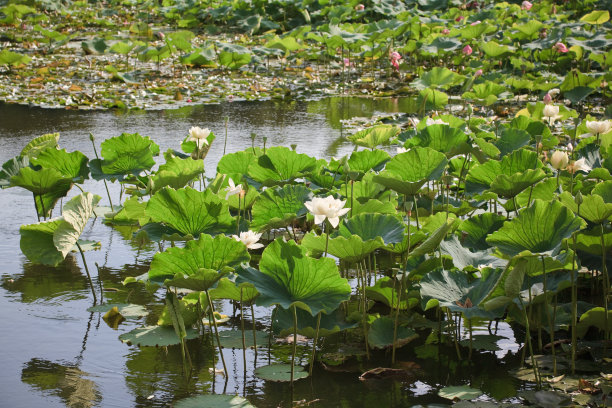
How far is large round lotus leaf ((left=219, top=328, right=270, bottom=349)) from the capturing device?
6.35 feet

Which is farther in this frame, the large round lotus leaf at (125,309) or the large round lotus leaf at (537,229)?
the large round lotus leaf at (125,309)

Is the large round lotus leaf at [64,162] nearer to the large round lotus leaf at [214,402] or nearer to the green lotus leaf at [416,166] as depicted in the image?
the green lotus leaf at [416,166]

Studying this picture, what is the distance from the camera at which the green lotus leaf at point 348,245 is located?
171 centimetres

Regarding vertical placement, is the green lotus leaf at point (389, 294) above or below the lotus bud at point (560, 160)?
below

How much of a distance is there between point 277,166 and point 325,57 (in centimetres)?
533

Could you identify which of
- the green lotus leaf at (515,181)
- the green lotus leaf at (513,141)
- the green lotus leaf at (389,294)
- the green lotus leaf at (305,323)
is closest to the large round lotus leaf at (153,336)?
the green lotus leaf at (305,323)

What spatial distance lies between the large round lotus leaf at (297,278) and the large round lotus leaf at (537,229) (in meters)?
0.41

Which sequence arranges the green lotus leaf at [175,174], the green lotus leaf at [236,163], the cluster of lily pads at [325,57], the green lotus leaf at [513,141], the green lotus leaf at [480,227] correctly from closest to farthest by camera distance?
the green lotus leaf at [480,227]
the green lotus leaf at [175,174]
the green lotus leaf at [236,163]
the green lotus leaf at [513,141]
the cluster of lily pads at [325,57]

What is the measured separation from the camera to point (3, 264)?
2633mm

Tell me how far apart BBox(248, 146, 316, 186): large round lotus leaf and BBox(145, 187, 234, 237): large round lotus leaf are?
518mm

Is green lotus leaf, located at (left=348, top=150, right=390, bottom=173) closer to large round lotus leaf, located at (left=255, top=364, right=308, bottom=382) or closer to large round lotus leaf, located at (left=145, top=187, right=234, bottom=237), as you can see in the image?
large round lotus leaf, located at (left=145, top=187, right=234, bottom=237)

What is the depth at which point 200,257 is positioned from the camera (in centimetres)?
174

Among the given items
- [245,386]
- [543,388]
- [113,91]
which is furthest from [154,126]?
[543,388]

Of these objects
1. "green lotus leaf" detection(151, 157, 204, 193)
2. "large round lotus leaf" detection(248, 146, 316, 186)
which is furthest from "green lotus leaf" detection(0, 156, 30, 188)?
"large round lotus leaf" detection(248, 146, 316, 186)
